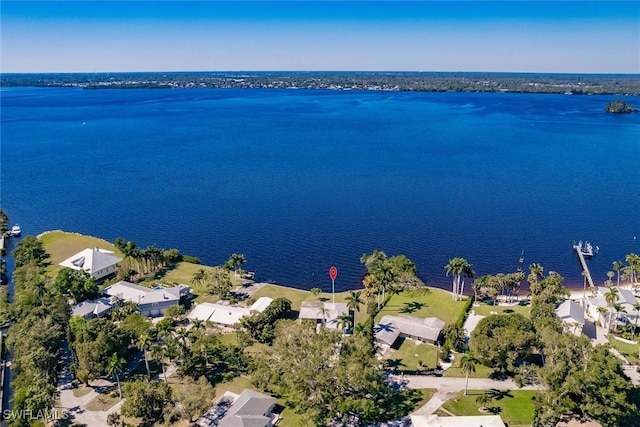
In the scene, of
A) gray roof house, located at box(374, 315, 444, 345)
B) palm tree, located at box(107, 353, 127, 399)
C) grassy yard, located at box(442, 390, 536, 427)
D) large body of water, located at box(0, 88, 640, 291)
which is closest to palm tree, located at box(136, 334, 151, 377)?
palm tree, located at box(107, 353, 127, 399)

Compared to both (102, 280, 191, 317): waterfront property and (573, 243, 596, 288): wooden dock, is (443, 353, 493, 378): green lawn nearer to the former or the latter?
(573, 243, 596, 288): wooden dock

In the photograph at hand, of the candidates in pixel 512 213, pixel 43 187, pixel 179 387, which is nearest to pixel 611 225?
pixel 512 213

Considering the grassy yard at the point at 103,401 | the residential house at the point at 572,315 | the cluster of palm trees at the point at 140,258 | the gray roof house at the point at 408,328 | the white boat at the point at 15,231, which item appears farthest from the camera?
the white boat at the point at 15,231

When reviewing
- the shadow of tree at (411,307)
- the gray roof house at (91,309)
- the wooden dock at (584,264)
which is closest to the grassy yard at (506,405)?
the shadow of tree at (411,307)

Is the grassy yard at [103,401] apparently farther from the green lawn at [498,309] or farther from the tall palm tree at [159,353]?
the green lawn at [498,309]

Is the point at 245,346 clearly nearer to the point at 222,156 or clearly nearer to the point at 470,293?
the point at 470,293
